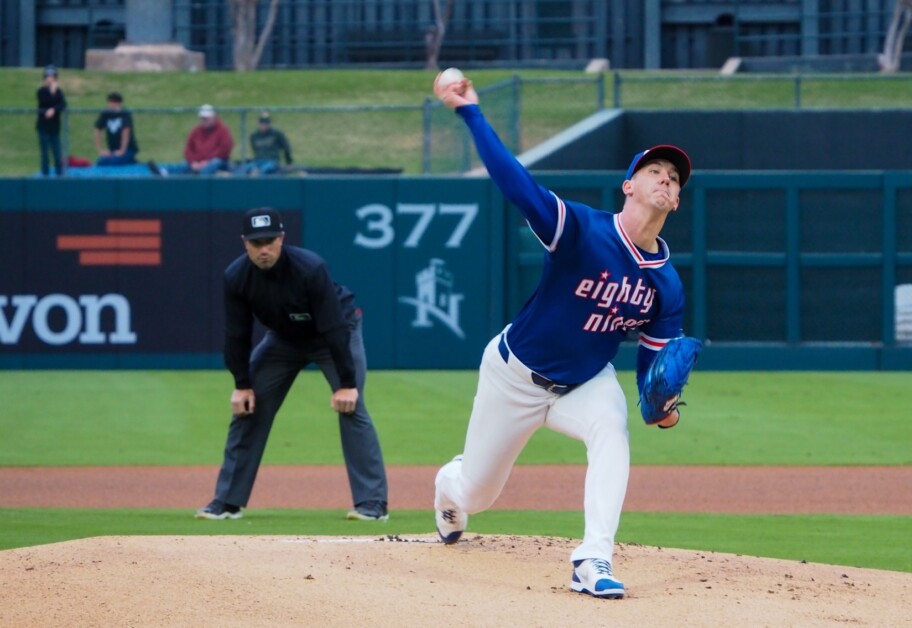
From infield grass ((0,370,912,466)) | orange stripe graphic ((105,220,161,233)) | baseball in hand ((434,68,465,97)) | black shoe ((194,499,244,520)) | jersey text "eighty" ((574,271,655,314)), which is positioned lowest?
infield grass ((0,370,912,466))

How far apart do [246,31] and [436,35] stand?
184 inches

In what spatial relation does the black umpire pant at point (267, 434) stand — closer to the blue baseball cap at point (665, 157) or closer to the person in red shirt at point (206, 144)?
the blue baseball cap at point (665, 157)

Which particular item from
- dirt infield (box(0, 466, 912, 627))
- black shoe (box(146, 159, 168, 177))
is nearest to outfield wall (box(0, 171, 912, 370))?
black shoe (box(146, 159, 168, 177))

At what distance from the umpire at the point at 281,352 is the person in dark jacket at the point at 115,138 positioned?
12.1 m

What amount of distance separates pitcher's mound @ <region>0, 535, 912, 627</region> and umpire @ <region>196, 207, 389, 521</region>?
6.43 ft

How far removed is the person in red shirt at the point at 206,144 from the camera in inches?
796

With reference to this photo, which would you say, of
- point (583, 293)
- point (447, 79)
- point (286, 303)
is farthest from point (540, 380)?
point (286, 303)

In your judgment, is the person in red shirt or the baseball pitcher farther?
the person in red shirt

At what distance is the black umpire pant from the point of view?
9.02 meters

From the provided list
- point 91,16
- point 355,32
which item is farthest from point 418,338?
point 91,16

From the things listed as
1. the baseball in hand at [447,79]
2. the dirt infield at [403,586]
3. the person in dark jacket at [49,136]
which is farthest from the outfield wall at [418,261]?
the baseball in hand at [447,79]

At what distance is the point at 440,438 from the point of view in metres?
13.4

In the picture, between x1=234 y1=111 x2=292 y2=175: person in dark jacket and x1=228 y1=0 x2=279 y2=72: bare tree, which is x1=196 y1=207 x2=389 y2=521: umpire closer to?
x1=234 y1=111 x2=292 y2=175: person in dark jacket

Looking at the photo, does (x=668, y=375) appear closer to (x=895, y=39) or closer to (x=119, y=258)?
(x=119, y=258)
